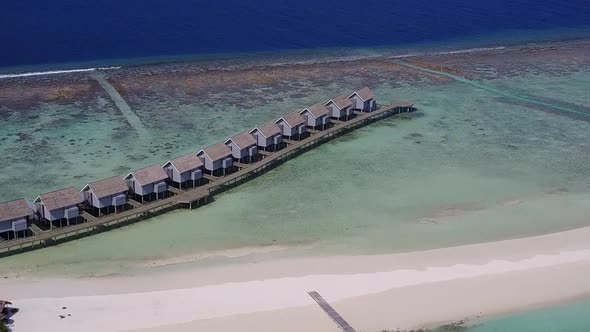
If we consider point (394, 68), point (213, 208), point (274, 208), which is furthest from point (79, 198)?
point (394, 68)

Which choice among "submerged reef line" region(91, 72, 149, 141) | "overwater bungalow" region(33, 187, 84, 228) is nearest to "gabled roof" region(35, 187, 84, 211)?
"overwater bungalow" region(33, 187, 84, 228)

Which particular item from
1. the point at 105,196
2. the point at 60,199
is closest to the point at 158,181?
the point at 105,196

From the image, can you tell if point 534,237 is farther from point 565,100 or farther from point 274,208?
point 565,100

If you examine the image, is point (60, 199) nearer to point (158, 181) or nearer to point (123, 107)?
point (158, 181)

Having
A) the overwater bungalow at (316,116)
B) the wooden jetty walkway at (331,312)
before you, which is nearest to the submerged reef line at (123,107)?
the overwater bungalow at (316,116)

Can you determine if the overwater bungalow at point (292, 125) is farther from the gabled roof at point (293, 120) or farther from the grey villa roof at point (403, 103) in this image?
the grey villa roof at point (403, 103)

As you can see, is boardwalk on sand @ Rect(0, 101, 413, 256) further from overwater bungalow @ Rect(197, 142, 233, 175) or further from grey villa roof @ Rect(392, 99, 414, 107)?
grey villa roof @ Rect(392, 99, 414, 107)

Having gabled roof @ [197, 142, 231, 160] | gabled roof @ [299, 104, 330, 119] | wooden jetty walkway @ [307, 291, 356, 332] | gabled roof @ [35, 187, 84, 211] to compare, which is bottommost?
wooden jetty walkway @ [307, 291, 356, 332]
